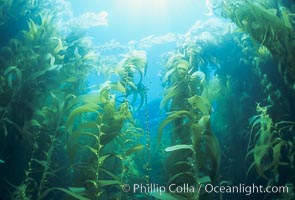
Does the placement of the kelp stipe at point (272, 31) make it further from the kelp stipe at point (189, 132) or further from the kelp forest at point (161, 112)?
the kelp stipe at point (189, 132)

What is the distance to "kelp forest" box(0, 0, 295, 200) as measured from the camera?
3088mm

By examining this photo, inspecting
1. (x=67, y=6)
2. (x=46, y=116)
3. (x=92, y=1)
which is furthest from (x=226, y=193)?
(x=92, y=1)

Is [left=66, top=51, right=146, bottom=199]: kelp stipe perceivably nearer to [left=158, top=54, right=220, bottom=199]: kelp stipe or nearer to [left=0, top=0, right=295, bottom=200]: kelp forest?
[left=0, top=0, right=295, bottom=200]: kelp forest

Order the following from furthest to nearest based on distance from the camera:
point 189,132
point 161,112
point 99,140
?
1. point 161,112
2. point 189,132
3. point 99,140

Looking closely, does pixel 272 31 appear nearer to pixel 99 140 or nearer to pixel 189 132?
pixel 189 132

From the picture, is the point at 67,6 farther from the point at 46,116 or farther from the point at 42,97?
the point at 46,116

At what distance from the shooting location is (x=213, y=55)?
17.3ft

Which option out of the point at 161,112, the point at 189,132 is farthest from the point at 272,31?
the point at 161,112

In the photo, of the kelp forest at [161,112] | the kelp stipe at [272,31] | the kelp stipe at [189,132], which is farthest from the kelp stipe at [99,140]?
the kelp stipe at [272,31]

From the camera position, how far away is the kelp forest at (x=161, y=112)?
3088mm

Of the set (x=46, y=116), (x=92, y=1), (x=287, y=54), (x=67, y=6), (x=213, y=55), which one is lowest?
(x=46, y=116)

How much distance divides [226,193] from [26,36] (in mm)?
4098

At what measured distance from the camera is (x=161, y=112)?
15.6 feet

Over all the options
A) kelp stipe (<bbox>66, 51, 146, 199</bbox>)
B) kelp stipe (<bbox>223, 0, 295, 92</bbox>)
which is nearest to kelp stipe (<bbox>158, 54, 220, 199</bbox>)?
kelp stipe (<bbox>66, 51, 146, 199</bbox>)
